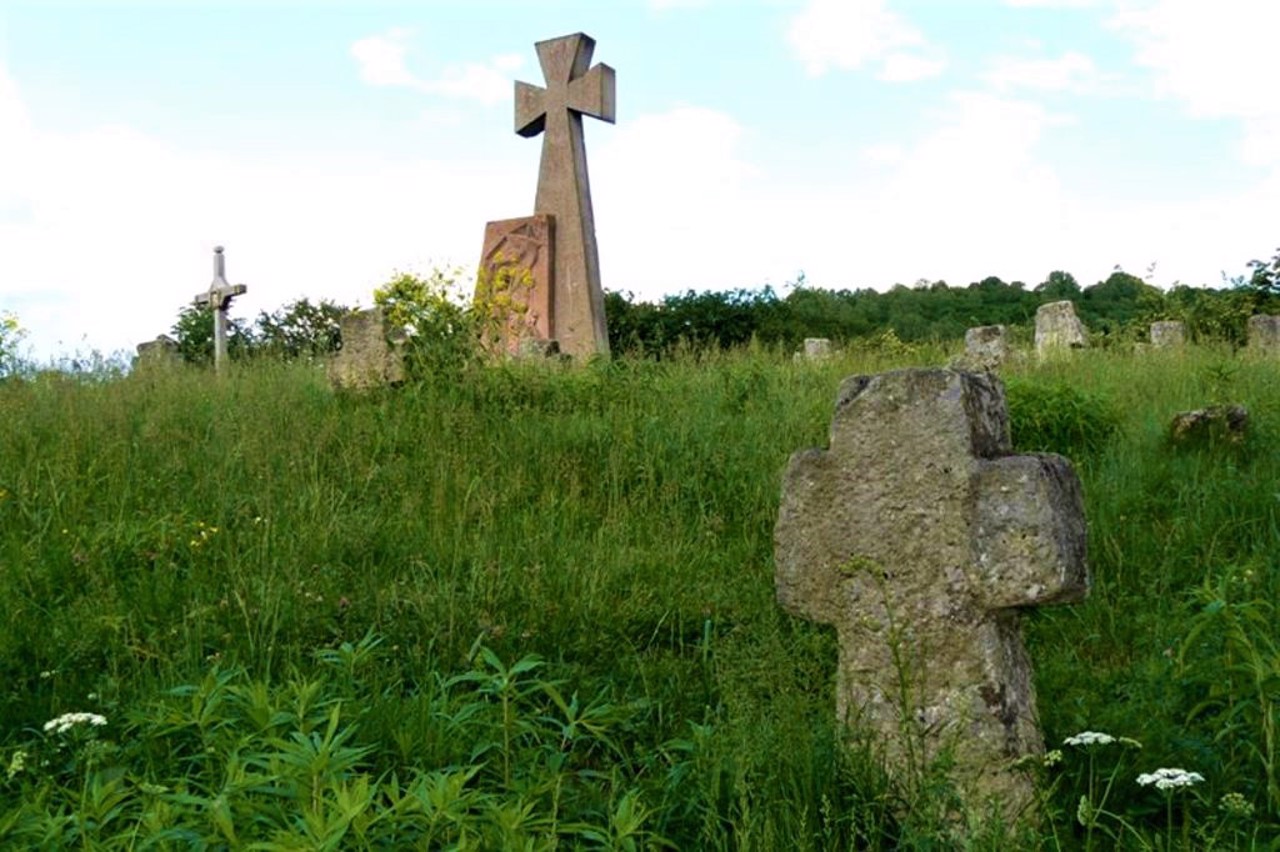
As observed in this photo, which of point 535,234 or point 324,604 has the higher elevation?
point 535,234

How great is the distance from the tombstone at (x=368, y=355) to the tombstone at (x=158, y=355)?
204cm

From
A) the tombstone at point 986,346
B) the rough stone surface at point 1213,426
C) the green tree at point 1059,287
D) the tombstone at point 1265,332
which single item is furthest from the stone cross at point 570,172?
the green tree at point 1059,287

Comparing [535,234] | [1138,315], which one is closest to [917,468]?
[535,234]

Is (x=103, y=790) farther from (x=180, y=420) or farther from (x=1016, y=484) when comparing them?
(x=180, y=420)

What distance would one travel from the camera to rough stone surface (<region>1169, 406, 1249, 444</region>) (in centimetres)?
729

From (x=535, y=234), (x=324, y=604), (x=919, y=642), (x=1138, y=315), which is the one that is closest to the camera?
(x=919, y=642)

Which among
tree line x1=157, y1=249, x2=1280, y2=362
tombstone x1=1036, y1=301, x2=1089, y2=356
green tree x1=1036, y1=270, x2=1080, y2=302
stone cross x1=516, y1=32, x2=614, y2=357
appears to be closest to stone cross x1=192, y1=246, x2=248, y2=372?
tree line x1=157, y1=249, x2=1280, y2=362

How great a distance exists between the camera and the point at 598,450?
24.5ft

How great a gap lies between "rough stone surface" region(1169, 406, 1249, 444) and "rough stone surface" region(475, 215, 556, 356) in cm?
772

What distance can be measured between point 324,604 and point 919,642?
2.55 metres

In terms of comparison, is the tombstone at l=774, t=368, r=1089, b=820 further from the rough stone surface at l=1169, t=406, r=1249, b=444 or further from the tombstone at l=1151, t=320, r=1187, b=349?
the tombstone at l=1151, t=320, r=1187, b=349

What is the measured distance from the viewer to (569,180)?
47.7ft

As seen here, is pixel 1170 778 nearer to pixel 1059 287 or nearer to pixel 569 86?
pixel 569 86

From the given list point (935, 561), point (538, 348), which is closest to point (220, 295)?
point (538, 348)
